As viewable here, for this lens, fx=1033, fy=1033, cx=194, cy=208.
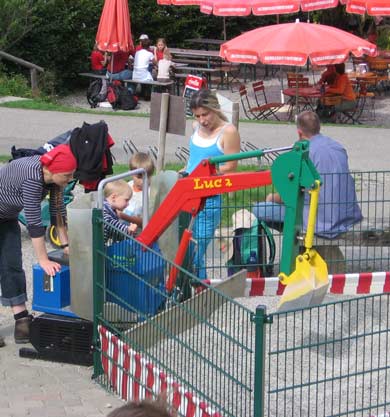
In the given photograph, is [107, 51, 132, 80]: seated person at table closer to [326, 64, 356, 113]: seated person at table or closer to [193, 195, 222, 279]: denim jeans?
[326, 64, 356, 113]: seated person at table

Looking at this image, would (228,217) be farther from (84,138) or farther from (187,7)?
(187,7)

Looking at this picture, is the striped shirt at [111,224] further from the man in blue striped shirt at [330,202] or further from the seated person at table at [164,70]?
the seated person at table at [164,70]

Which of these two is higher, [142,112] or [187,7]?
[187,7]

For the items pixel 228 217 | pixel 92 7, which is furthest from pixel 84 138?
pixel 92 7

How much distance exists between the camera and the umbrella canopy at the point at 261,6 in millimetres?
17906

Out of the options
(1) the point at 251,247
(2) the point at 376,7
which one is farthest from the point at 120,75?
(1) the point at 251,247

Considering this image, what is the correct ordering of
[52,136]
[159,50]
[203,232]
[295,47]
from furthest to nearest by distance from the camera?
[159,50]
[295,47]
[52,136]
[203,232]

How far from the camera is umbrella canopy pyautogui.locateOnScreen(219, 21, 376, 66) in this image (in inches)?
654

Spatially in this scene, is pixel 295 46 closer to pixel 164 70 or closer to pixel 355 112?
pixel 355 112

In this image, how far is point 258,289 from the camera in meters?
7.73

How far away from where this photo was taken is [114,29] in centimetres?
2147

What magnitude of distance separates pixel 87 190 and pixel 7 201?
A: 9.61 ft

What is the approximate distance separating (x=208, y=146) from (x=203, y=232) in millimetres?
787

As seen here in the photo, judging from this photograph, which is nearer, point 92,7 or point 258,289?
point 258,289
